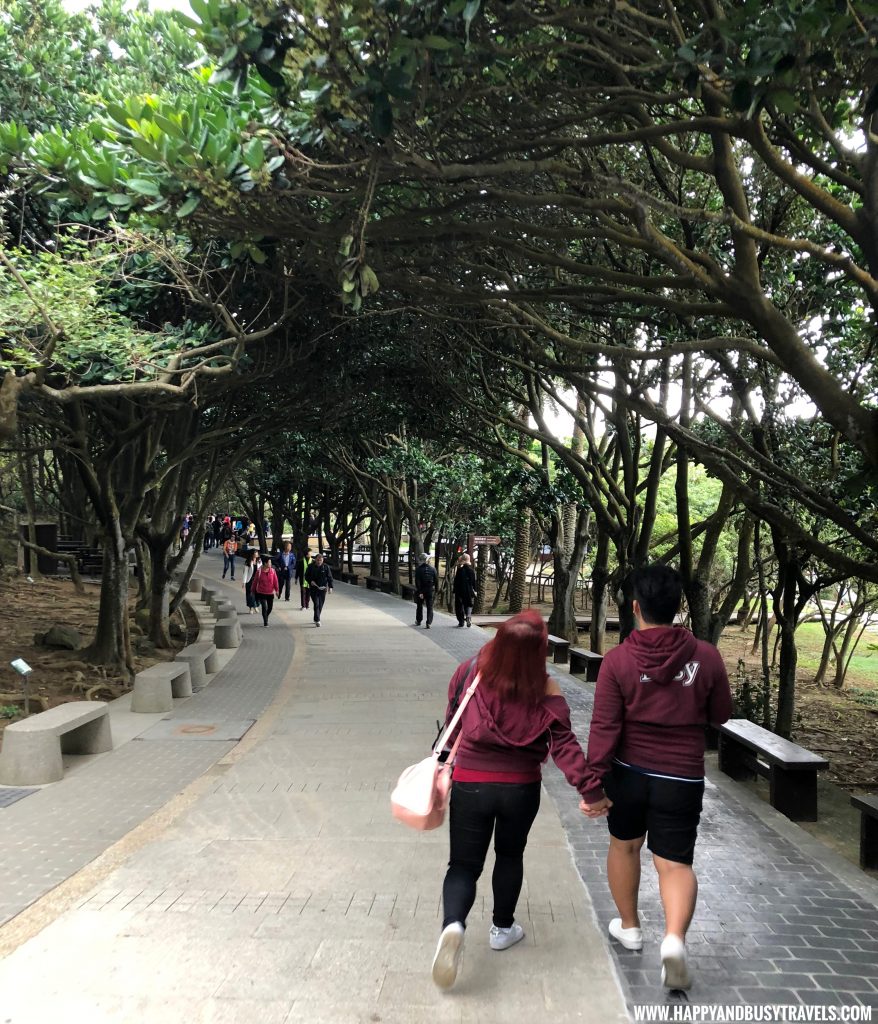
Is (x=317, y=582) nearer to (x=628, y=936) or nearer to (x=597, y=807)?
(x=628, y=936)

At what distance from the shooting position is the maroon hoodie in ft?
11.8

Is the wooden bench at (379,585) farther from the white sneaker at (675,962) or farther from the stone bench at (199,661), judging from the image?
the white sneaker at (675,962)

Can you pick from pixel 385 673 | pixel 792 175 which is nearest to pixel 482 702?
pixel 792 175

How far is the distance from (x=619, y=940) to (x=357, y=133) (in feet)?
17.1

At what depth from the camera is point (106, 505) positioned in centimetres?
1226

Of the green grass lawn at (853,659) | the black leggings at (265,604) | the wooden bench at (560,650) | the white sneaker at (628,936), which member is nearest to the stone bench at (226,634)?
the black leggings at (265,604)

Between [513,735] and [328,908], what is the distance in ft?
5.46

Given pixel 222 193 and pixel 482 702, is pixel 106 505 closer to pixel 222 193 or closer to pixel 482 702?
pixel 222 193

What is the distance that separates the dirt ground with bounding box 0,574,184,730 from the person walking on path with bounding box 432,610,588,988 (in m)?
7.07

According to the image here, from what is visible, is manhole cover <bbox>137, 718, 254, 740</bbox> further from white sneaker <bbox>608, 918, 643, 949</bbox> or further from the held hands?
the held hands

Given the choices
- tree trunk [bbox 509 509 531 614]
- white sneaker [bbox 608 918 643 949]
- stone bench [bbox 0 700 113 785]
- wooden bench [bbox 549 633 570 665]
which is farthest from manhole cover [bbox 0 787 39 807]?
tree trunk [bbox 509 509 531 614]

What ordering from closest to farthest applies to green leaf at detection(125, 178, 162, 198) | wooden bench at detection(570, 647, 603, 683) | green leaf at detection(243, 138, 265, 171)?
green leaf at detection(243, 138, 265, 171)
green leaf at detection(125, 178, 162, 198)
wooden bench at detection(570, 647, 603, 683)

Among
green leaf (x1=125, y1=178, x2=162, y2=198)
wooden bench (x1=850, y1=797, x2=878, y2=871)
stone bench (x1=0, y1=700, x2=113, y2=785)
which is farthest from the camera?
stone bench (x1=0, y1=700, x2=113, y2=785)

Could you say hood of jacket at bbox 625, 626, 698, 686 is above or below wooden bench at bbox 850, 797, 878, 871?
above
